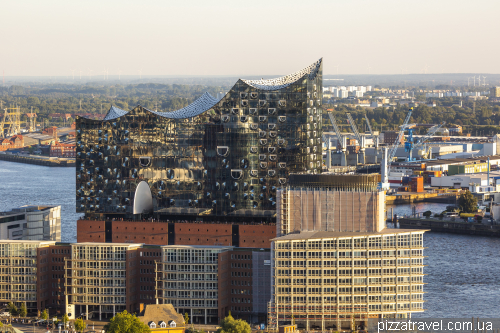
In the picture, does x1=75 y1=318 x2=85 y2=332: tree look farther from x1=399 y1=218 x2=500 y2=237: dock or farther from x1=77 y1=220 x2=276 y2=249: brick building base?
x1=399 y1=218 x2=500 y2=237: dock

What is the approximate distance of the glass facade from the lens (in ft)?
133

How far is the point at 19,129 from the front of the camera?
147m

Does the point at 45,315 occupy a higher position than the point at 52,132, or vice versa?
the point at 52,132

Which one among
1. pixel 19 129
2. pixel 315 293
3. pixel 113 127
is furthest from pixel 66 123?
pixel 315 293

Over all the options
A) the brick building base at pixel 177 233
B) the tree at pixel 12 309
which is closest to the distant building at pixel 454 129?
the brick building base at pixel 177 233

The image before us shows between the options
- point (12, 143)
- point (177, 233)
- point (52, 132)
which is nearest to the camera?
point (177, 233)

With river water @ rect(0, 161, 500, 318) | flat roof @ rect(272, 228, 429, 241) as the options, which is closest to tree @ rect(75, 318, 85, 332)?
flat roof @ rect(272, 228, 429, 241)

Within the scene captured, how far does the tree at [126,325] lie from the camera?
99.3 feet

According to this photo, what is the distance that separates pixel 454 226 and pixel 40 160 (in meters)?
60.4

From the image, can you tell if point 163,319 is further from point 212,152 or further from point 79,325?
point 212,152

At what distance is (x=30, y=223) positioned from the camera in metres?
44.4

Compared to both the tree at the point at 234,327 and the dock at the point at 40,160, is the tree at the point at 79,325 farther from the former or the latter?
the dock at the point at 40,160

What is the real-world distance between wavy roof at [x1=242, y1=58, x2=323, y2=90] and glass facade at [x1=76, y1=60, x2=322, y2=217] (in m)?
0.10

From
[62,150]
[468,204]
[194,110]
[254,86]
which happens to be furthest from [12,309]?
[62,150]
